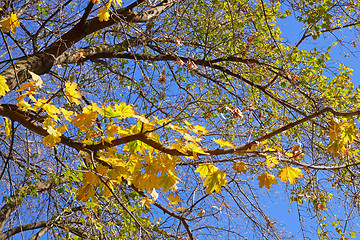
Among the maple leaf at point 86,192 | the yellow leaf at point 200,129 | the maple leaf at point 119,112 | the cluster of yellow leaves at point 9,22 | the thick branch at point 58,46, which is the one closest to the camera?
the maple leaf at point 119,112

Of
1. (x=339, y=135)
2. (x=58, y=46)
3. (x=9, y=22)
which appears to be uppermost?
(x=58, y=46)

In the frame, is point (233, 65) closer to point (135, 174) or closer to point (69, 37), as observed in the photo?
point (69, 37)

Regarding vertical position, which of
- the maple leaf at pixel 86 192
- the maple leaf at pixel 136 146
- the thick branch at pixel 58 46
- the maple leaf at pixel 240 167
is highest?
the thick branch at pixel 58 46

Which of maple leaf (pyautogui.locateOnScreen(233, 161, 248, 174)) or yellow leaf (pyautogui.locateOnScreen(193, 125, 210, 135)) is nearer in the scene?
yellow leaf (pyautogui.locateOnScreen(193, 125, 210, 135))

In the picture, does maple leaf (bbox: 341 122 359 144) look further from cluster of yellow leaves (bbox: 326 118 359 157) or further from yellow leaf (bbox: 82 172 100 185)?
yellow leaf (bbox: 82 172 100 185)

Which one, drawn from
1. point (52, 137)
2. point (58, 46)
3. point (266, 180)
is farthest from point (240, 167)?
point (58, 46)

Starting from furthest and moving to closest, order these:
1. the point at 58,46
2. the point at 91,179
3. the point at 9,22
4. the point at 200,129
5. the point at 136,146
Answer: the point at 58,46
the point at 9,22
the point at 91,179
the point at 136,146
the point at 200,129

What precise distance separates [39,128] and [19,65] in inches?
80.9

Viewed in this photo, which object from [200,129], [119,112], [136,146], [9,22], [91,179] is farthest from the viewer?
[9,22]

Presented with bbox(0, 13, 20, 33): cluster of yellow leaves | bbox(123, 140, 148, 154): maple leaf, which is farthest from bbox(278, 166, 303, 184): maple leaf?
bbox(0, 13, 20, 33): cluster of yellow leaves

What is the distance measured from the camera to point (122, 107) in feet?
4.81

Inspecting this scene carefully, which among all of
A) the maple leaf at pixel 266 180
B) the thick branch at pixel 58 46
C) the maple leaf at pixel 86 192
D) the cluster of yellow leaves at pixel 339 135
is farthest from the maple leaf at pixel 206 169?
the thick branch at pixel 58 46

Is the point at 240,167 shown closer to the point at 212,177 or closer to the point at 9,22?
the point at 212,177

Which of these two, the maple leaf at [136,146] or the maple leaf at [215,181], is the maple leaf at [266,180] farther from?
the maple leaf at [136,146]
